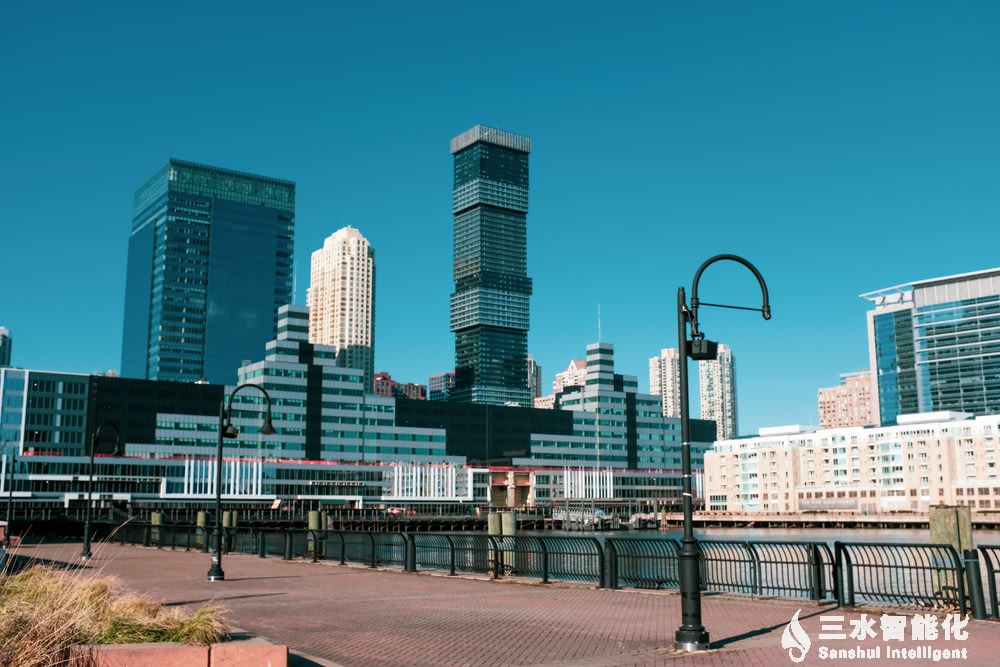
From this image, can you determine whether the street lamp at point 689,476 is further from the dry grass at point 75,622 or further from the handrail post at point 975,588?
the dry grass at point 75,622

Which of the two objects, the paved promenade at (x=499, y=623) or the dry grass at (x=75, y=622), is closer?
the dry grass at (x=75, y=622)

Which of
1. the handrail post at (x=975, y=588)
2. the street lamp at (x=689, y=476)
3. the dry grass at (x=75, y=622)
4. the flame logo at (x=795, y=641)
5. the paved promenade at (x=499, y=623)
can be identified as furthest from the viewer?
the handrail post at (x=975, y=588)

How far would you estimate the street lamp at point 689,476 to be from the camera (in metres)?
15.9

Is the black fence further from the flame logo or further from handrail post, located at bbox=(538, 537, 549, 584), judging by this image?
the flame logo

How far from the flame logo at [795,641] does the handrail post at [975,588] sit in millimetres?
4089

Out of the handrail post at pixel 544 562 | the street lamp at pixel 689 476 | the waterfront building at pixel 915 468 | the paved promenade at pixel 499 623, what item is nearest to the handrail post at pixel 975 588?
the paved promenade at pixel 499 623

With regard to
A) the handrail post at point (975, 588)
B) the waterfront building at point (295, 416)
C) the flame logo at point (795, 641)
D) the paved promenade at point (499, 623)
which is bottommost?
the paved promenade at point (499, 623)

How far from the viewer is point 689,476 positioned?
17.3 metres

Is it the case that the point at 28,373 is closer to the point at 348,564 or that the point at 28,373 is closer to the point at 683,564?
the point at 348,564

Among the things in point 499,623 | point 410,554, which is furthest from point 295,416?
point 499,623

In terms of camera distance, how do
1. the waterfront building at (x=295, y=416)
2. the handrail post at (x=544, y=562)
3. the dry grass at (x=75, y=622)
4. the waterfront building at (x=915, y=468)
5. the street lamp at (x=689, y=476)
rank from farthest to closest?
the waterfront building at (x=295, y=416)
the waterfront building at (x=915, y=468)
the handrail post at (x=544, y=562)
the street lamp at (x=689, y=476)
the dry grass at (x=75, y=622)

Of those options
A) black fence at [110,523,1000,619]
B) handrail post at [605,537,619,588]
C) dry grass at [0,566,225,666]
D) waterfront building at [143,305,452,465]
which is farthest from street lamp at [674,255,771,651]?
waterfront building at [143,305,452,465]

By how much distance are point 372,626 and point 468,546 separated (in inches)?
668

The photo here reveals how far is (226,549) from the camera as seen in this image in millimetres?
52875
